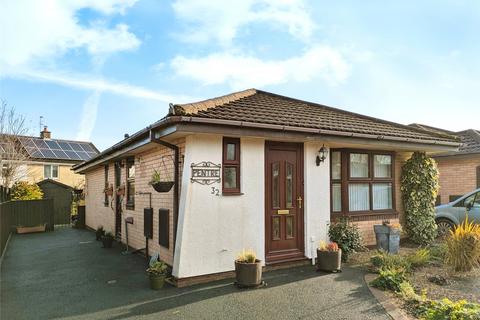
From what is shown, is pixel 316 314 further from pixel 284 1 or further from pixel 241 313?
pixel 284 1

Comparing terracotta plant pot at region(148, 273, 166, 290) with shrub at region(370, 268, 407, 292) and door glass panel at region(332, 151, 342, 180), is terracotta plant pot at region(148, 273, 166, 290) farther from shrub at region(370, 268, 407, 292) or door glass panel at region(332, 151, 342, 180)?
door glass panel at region(332, 151, 342, 180)

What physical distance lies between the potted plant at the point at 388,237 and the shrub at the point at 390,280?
2295mm

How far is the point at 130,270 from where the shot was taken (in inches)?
292

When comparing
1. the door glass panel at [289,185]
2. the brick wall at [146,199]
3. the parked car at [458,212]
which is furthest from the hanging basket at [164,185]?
the parked car at [458,212]

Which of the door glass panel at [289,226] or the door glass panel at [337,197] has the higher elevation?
the door glass panel at [337,197]

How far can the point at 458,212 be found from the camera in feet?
33.3

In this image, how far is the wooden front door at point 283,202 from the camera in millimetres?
7090

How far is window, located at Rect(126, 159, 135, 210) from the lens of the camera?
10.4 metres

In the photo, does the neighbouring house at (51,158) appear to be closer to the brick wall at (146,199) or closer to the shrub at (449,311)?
the brick wall at (146,199)

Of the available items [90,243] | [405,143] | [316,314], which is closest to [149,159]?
[90,243]

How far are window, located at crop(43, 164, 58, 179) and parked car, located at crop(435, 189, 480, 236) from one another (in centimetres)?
2639

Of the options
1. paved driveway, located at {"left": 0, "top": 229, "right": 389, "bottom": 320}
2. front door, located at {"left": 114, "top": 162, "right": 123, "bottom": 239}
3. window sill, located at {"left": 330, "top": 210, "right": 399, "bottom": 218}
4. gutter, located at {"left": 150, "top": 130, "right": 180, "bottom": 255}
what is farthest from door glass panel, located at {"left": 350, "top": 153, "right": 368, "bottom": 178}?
front door, located at {"left": 114, "top": 162, "right": 123, "bottom": 239}

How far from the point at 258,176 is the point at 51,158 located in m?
24.4

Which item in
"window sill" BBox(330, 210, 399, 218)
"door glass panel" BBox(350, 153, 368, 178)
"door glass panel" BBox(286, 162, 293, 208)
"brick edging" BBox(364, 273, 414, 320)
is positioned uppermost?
"door glass panel" BBox(350, 153, 368, 178)
